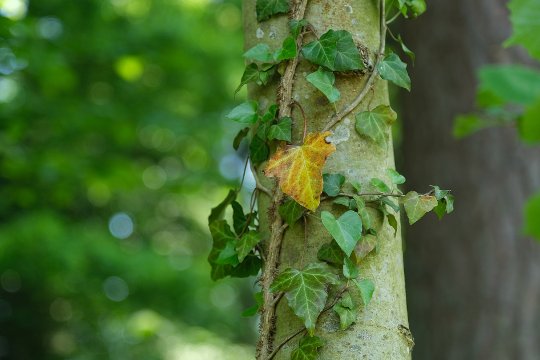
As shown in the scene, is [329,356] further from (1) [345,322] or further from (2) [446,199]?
(2) [446,199]

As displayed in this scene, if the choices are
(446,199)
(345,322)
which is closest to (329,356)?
(345,322)

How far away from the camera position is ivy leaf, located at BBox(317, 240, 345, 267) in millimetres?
1271

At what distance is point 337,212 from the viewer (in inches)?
51.6

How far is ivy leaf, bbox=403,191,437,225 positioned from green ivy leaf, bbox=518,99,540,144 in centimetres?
59

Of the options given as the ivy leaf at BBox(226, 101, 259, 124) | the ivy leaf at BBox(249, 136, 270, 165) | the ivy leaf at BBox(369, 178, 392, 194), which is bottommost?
the ivy leaf at BBox(369, 178, 392, 194)

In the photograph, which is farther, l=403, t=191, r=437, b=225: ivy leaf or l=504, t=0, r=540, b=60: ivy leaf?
l=403, t=191, r=437, b=225: ivy leaf

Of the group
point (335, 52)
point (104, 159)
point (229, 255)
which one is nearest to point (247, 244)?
point (229, 255)

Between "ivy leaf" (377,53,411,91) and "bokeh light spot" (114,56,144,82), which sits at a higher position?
"bokeh light spot" (114,56,144,82)

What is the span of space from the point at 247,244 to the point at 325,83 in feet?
1.08

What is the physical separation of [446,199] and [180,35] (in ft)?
16.2

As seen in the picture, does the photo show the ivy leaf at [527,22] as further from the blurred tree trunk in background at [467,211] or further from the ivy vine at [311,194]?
the blurred tree trunk in background at [467,211]

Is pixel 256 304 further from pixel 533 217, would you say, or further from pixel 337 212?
pixel 533 217

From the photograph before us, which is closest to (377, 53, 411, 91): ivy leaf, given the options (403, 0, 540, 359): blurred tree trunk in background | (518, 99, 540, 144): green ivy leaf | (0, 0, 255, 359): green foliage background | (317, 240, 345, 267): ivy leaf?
(317, 240, 345, 267): ivy leaf

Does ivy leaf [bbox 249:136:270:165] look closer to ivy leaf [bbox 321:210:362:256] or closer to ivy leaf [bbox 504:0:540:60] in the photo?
ivy leaf [bbox 321:210:362:256]
